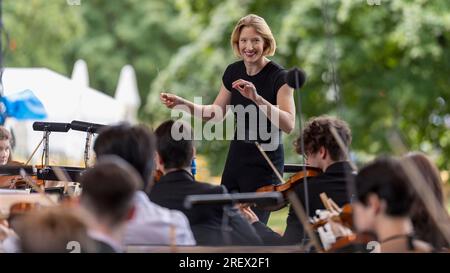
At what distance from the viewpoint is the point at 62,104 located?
10.5 m

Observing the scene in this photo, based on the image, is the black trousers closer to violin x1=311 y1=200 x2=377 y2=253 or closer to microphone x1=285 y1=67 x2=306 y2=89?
microphone x1=285 y1=67 x2=306 y2=89

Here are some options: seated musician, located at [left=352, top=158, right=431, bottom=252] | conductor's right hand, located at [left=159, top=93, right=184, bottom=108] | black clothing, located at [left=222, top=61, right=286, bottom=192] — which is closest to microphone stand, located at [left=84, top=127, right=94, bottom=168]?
conductor's right hand, located at [left=159, top=93, right=184, bottom=108]

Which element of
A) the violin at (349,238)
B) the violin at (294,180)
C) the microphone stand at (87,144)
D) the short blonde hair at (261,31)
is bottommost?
the violin at (349,238)

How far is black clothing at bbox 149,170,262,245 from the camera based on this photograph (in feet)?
14.6

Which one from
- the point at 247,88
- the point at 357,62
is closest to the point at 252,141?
the point at 247,88

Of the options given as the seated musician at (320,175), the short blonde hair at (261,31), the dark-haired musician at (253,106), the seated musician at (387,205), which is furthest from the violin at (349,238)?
the short blonde hair at (261,31)

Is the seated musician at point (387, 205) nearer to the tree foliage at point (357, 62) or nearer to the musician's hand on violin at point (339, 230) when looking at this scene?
the musician's hand on violin at point (339, 230)

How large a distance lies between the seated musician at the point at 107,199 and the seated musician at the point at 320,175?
168 cm

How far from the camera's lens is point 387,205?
3.38 metres

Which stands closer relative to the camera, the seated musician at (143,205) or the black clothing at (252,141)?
the seated musician at (143,205)

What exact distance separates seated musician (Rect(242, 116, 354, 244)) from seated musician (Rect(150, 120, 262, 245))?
1.50 ft

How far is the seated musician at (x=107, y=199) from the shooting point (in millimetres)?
3230

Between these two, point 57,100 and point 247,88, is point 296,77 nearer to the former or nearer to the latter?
point 247,88

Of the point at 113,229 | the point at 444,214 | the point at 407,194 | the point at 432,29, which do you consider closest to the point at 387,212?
the point at 407,194
